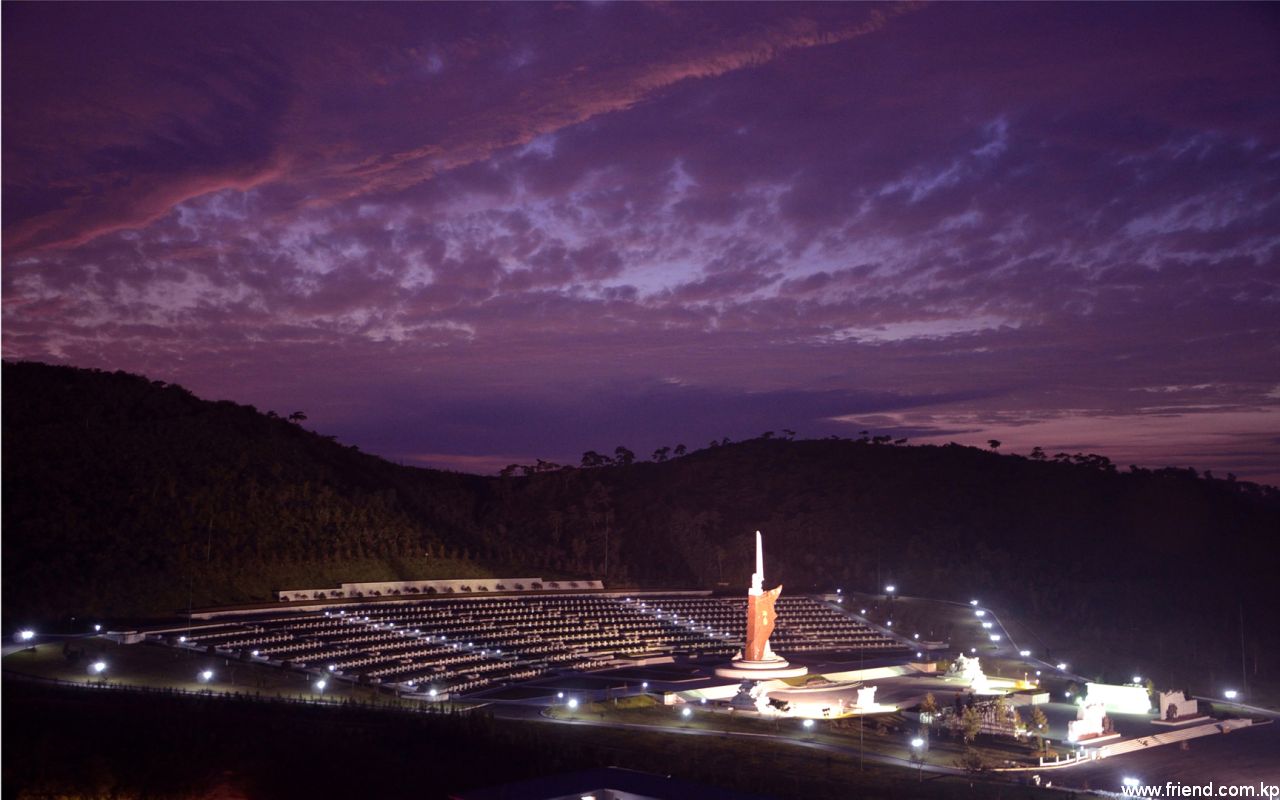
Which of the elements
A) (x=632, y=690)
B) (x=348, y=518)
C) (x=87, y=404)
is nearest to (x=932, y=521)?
(x=348, y=518)

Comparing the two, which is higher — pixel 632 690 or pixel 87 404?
pixel 87 404

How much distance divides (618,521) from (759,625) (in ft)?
167

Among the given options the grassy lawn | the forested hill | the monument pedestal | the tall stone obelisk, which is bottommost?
the grassy lawn

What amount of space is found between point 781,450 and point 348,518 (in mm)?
63031

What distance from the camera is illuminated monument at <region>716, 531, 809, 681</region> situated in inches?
1458

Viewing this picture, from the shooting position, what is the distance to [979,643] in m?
47.4

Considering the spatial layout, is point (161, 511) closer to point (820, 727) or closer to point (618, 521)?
point (820, 727)

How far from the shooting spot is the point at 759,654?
38344 millimetres

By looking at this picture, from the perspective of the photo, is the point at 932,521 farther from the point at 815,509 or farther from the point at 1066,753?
the point at 1066,753

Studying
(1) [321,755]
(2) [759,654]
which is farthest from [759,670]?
(1) [321,755]

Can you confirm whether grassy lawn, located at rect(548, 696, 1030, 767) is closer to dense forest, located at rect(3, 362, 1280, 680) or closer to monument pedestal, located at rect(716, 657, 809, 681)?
monument pedestal, located at rect(716, 657, 809, 681)

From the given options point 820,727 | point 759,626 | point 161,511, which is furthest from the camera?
point 161,511

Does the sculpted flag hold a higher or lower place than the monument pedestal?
higher

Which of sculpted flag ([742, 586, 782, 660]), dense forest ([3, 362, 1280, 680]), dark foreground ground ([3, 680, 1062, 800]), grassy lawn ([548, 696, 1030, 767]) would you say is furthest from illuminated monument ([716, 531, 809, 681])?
dense forest ([3, 362, 1280, 680])
